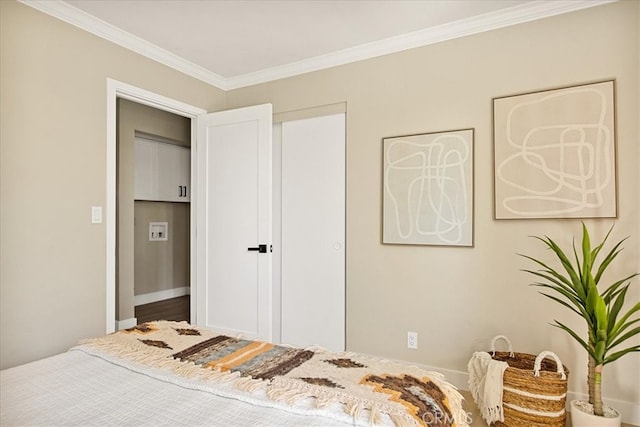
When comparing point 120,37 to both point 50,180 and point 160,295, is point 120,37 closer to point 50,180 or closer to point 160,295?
point 50,180

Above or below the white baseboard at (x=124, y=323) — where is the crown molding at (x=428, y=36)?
above

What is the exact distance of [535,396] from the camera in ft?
6.77

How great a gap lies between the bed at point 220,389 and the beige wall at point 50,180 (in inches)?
36.9

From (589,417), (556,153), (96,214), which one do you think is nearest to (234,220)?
(96,214)

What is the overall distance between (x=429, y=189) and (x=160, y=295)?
14.5 ft

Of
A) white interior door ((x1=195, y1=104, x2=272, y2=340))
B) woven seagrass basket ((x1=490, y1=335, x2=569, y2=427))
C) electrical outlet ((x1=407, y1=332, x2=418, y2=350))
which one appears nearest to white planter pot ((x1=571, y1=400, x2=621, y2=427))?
woven seagrass basket ((x1=490, y1=335, x2=569, y2=427))

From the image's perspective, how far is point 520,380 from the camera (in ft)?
6.92

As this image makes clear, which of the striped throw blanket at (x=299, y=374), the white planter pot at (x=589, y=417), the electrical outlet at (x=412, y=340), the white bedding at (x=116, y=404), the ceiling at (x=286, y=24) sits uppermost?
the ceiling at (x=286, y=24)

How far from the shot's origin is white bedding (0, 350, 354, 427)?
3.62 ft

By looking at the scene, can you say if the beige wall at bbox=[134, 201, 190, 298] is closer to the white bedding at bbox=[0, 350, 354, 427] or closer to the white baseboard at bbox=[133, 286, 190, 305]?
the white baseboard at bbox=[133, 286, 190, 305]

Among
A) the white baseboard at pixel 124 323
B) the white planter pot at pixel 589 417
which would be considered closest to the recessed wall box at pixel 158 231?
the white baseboard at pixel 124 323

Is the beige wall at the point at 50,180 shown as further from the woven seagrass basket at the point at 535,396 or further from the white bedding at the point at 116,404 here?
the woven seagrass basket at the point at 535,396

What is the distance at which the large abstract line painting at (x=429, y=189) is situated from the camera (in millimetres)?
2701

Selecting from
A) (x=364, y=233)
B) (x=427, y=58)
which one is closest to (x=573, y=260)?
(x=364, y=233)
